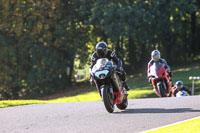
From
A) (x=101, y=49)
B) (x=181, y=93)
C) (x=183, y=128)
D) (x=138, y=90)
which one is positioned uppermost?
(x=101, y=49)

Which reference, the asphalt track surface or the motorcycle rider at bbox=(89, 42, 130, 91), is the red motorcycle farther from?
the motorcycle rider at bbox=(89, 42, 130, 91)

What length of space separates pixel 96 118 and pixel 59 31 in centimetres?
2567

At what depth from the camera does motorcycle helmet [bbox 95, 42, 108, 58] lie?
11.1 metres

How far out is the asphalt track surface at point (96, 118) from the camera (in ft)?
28.6

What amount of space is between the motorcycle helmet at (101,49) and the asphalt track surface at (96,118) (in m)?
1.31

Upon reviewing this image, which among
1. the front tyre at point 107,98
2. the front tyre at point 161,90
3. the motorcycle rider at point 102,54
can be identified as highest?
the motorcycle rider at point 102,54

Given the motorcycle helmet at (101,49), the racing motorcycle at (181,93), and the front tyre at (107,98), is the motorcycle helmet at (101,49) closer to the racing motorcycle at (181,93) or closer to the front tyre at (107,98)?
the front tyre at (107,98)

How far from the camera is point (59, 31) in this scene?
116 feet

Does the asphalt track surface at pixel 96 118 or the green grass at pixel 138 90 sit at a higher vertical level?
the asphalt track surface at pixel 96 118

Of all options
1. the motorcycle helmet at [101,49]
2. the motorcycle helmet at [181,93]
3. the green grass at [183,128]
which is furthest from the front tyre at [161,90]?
the green grass at [183,128]

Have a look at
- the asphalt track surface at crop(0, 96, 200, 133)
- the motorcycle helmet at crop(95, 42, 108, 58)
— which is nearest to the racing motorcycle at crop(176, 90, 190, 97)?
the asphalt track surface at crop(0, 96, 200, 133)

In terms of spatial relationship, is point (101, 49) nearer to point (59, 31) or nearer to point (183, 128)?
point (183, 128)

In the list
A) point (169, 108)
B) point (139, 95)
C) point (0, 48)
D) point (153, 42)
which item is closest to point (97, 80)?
point (169, 108)

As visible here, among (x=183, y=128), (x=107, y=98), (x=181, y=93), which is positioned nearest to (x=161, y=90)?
(x=181, y=93)
